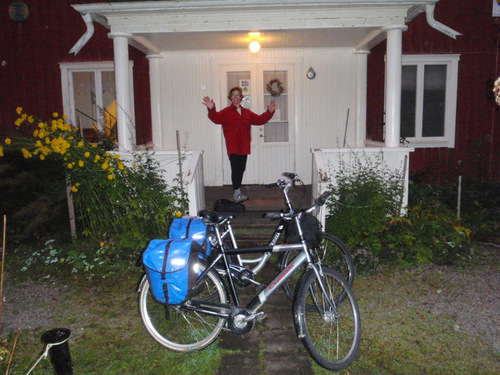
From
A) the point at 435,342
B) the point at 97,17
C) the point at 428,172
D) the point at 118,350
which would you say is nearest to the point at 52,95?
the point at 97,17

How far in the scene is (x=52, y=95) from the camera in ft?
30.6

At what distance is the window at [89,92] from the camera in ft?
30.4

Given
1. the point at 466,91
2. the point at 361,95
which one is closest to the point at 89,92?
the point at 361,95

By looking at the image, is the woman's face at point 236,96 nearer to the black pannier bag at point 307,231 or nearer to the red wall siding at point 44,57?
the red wall siding at point 44,57

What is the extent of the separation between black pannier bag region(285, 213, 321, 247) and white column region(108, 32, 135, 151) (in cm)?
372

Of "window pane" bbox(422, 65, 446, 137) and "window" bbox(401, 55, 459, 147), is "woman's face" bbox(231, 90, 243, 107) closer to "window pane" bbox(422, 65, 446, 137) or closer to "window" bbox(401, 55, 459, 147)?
"window" bbox(401, 55, 459, 147)

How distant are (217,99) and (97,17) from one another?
2.93 metres

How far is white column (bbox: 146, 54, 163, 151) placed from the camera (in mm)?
8727

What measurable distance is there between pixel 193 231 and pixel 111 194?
206cm

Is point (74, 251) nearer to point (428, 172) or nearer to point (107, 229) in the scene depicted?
point (107, 229)

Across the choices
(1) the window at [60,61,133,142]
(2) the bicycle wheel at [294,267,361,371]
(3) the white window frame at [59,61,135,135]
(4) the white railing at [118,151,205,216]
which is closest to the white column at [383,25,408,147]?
(4) the white railing at [118,151,205,216]

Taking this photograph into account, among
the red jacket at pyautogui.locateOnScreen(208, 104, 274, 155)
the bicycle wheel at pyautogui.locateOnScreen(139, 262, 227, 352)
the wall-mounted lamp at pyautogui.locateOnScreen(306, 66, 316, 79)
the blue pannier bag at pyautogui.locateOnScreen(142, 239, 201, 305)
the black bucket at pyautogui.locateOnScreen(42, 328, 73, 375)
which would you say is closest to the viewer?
the black bucket at pyautogui.locateOnScreen(42, 328, 73, 375)

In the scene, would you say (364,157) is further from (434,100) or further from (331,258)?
(434,100)

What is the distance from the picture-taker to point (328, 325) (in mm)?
4004
